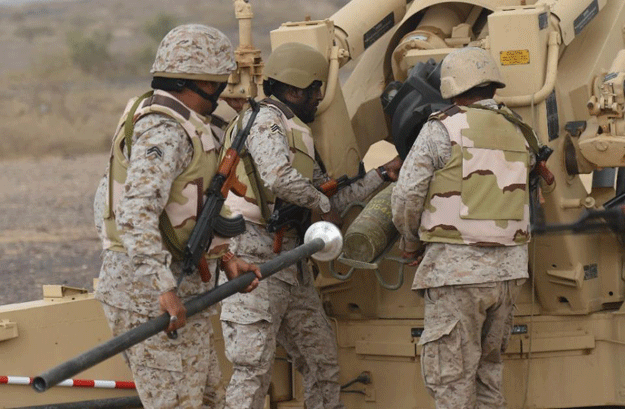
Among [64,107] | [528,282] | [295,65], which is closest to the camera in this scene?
[295,65]

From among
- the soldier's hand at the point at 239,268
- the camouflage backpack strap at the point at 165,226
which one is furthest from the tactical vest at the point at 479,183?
the camouflage backpack strap at the point at 165,226

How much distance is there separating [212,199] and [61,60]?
2698 centimetres

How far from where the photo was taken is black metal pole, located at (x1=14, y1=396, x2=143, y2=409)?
7.45m

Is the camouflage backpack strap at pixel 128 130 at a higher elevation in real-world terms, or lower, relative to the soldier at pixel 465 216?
higher

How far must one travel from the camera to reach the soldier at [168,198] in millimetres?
6016

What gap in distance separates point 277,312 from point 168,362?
1.33 m

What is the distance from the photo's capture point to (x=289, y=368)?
8.14 metres

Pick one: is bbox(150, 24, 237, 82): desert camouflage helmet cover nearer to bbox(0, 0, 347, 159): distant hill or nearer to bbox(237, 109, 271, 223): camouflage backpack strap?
bbox(237, 109, 271, 223): camouflage backpack strap

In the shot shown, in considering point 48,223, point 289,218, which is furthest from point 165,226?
point 48,223

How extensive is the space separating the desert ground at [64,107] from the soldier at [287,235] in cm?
138

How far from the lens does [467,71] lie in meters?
7.09

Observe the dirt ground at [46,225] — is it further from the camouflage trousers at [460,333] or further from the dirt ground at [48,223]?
the camouflage trousers at [460,333]

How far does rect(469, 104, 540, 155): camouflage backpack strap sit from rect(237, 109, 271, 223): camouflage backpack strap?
1.03m

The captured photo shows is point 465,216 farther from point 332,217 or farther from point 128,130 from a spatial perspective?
point 128,130
